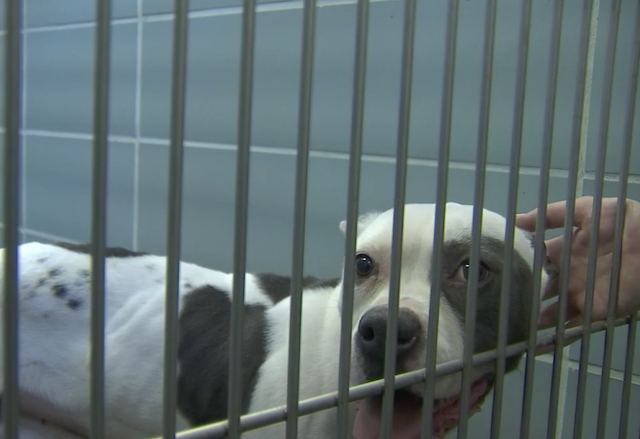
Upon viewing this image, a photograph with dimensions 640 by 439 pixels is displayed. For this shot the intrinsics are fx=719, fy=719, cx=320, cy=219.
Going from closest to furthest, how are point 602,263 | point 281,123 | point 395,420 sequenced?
1. point 395,420
2. point 602,263
3. point 281,123

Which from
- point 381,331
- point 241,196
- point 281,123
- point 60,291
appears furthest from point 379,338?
point 281,123

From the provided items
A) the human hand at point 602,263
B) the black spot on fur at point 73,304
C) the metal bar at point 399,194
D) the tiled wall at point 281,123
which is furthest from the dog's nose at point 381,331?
the tiled wall at point 281,123

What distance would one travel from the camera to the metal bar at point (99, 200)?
46 centimetres

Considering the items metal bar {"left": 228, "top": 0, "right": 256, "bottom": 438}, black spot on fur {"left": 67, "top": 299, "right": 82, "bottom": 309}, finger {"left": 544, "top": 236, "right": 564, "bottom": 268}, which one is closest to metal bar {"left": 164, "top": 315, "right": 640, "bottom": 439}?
metal bar {"left": 228, "top": 0, "right": 256, "bottom": 438}

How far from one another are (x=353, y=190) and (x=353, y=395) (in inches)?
7.5

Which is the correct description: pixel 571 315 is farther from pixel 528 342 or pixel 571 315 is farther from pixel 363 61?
pixel 363 61

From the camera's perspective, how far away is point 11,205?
0.44 meters

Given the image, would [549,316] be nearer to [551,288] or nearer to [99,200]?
[551,288]

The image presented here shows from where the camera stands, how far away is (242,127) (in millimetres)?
542

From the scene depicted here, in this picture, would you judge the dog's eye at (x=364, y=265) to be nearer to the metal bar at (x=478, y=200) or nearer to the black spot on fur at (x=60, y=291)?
the metal bar at (x=478, y=200)

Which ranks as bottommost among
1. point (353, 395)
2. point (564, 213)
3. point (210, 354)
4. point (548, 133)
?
point (210, 354)

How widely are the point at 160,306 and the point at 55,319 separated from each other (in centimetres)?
16

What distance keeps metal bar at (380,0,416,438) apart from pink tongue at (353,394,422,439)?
202mm

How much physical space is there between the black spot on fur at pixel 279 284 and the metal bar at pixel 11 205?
78 centimetres
